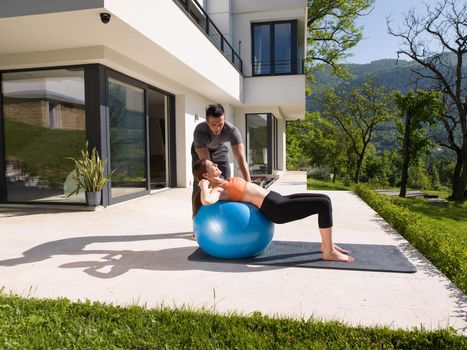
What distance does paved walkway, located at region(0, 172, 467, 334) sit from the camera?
2.89 meters

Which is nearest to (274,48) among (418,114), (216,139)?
(418,114)

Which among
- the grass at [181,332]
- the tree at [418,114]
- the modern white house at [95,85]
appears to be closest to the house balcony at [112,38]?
the modern white house at [95,85]

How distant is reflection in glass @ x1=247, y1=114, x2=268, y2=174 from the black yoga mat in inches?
507

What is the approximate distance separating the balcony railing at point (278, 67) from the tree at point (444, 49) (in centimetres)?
912

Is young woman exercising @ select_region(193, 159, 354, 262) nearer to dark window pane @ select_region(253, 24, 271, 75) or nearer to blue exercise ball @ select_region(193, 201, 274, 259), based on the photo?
blue exercise ball @ select_region(193, 201, 274, 259)

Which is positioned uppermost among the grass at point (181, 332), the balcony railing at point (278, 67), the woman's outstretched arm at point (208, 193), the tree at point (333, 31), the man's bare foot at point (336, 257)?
the tree at point (333, 31)

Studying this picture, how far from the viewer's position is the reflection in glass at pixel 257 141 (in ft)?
57.8

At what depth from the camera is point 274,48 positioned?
15.5m

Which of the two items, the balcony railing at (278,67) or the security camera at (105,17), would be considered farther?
the balcony railing at (278,67)

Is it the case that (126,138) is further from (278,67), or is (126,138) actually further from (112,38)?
(278,67)

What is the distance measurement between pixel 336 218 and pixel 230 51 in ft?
30.9

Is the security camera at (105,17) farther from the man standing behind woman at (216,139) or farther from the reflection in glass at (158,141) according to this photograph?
the reflection in glass at (158,141)

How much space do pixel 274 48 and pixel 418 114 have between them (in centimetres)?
989

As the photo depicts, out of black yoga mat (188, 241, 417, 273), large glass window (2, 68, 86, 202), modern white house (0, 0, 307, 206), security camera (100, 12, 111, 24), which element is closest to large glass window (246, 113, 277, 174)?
modern white house (0, 0, 307, 206)
